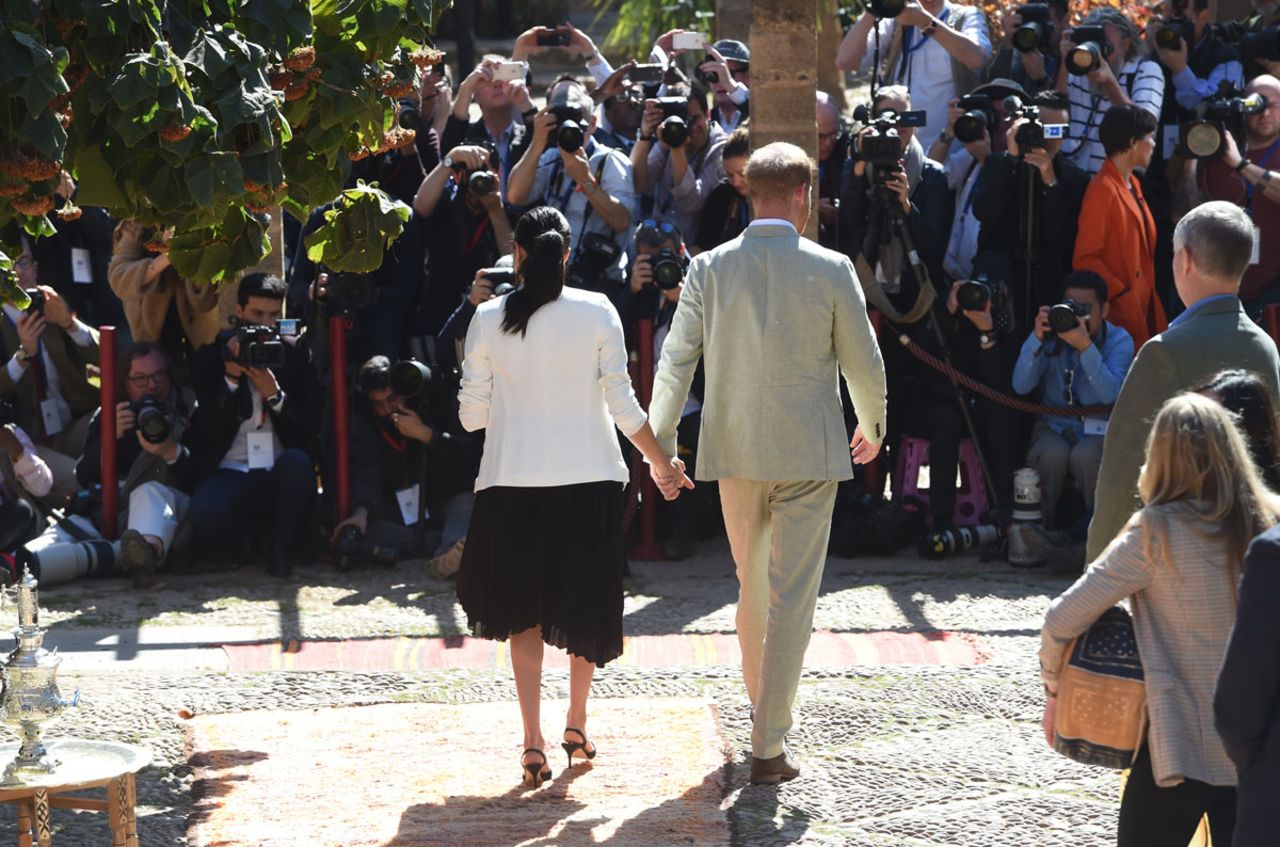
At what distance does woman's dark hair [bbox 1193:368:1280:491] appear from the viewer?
14.4 feet

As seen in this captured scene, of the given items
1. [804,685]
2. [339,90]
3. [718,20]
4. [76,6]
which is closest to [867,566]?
[804,685]

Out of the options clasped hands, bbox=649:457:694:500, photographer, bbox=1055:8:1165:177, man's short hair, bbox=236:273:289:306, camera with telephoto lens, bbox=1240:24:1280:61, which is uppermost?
camera with telephoto lens, bbox=1240:24:1280:61

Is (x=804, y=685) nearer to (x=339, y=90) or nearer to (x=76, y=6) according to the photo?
(x=339, y=90)

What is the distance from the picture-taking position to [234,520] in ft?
28.3

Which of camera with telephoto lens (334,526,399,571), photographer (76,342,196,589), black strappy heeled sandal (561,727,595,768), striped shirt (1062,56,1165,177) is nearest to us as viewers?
black strappy heeled sandal (561,727,595,768)

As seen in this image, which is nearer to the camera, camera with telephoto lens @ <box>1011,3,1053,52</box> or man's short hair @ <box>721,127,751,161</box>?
man's short hair @ <box>721,127,751,161</box>

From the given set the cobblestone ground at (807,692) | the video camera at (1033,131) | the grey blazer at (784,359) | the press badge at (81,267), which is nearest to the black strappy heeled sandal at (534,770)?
the cobblestone ground at (807,692)

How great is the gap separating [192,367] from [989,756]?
4650mm

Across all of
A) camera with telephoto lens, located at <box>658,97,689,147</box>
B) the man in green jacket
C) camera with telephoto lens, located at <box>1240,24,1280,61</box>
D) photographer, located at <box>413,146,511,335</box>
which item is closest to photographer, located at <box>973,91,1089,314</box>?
camera with telephoto lens, located at <box>658,97,689,147</box>

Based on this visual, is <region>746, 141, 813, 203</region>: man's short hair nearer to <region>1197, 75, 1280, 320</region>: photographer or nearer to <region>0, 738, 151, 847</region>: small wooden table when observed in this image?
<region>0, 738, 151, 847</region>: small wooden table

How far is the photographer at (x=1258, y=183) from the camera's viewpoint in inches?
354

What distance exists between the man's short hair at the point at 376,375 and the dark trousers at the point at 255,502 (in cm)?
45

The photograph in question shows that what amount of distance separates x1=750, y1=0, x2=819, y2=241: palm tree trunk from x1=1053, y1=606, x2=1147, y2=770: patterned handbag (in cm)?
492

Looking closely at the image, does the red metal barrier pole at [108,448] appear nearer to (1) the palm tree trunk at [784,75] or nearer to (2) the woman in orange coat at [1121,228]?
(1) the palm tree trunk at [784,75]
